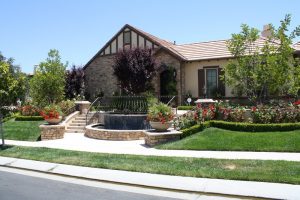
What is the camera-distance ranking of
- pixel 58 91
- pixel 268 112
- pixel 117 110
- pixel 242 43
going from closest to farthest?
1. pixel 268 112
2. pixel 242 43
3. pixel 117 110
4. pixel 58 91

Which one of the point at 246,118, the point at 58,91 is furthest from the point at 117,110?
the point at 246,118

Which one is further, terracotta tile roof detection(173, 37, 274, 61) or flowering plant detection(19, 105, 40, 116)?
terracotta tile roof detection(173, 37, 274, 61)

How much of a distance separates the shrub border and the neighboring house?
32.0ft

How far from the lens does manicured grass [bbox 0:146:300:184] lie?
27.9 ft

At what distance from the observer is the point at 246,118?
15453 mm

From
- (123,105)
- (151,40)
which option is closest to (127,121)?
(123,105)

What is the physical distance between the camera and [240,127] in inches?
570

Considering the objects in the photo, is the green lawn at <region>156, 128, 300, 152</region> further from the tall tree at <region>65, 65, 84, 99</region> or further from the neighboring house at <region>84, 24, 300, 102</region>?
the tall tree at <region>65, 65, 84, 99</region>

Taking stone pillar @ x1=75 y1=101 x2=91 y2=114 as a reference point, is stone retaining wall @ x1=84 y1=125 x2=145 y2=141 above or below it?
below

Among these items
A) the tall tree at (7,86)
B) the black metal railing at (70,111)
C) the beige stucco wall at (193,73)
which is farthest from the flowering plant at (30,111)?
the beige stucco wall at (193,73)

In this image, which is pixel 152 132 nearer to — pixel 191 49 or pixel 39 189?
pixel 39 189

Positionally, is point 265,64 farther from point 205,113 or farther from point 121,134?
point 121,134

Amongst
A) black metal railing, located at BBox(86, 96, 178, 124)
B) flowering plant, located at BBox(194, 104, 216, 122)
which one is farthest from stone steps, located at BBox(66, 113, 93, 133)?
flowering plant, located at BBox(194, 104, 216, 122)

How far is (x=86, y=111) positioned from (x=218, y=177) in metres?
14.4
